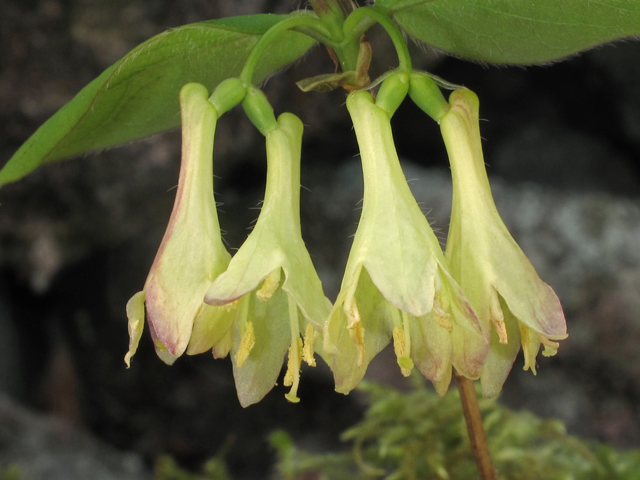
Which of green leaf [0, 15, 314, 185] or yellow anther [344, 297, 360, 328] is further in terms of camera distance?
green leaf [0, 15, 314, 185]

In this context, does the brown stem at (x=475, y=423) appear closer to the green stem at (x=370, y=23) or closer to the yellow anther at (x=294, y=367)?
the yellow anther at (x=294, y=367)

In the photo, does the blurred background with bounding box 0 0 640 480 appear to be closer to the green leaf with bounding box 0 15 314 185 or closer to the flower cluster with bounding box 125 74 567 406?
the green leaf with bounding box 0 15 314 185

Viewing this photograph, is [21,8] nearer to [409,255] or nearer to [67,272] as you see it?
[67,272]

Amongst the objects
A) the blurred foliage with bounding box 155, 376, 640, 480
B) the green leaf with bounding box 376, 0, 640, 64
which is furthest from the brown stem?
the blurred foliage with bounding box 155, 376, 640, 480

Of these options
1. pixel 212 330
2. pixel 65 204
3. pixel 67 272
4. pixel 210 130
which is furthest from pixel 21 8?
pixel 212 330

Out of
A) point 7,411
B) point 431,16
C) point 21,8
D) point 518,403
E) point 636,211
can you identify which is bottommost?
point 518,403

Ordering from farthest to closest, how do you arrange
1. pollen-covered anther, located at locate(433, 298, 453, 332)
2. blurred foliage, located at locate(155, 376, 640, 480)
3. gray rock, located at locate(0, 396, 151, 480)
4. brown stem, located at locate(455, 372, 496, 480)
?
gray rock, located at locate(0, 396, 151, 480) < blurred foliage, located at locate(155, 376, 640, 480) < brown stem, located at locate(455, 372, 496, 480) < pollen-covered anther, located at locate(433, 298, 453, 332)

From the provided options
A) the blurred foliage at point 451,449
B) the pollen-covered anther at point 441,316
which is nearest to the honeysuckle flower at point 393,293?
the pollen-covered anther at point 441,316
